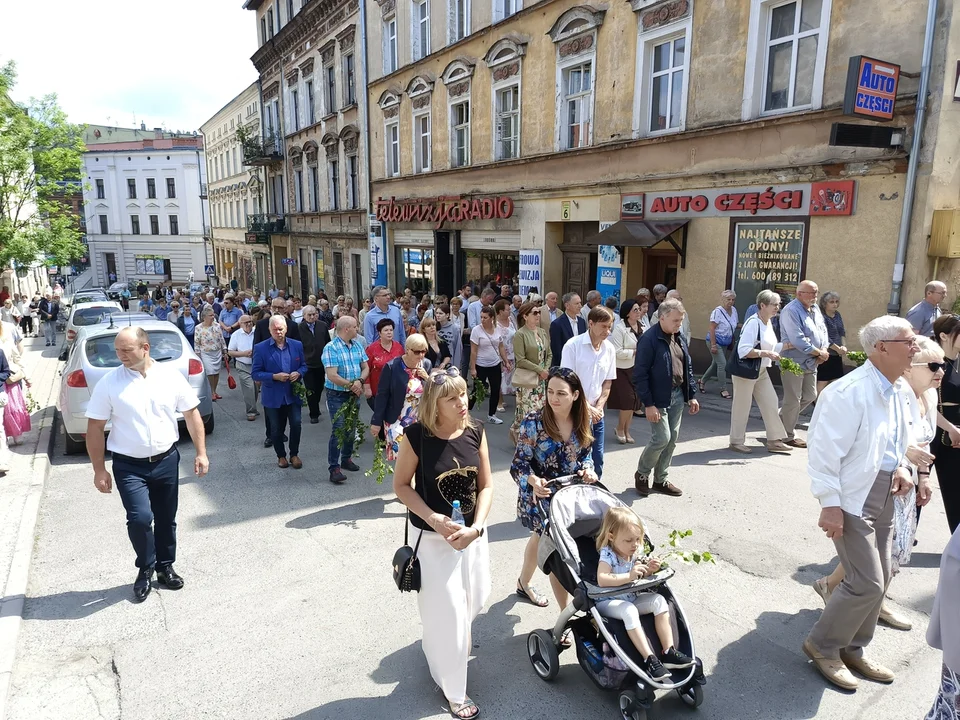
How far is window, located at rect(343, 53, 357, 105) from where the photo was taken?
24269 millimetres

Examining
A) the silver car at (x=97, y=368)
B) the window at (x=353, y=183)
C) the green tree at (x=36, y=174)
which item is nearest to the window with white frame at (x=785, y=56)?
the silver car at (x=97, y=368)

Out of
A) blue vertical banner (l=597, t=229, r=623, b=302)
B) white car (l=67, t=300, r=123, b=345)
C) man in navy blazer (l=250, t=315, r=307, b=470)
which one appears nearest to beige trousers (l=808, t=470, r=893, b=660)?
man in navy blazer (l=250, t=315, r=307, b=470)

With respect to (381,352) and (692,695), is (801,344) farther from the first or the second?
(692,695)

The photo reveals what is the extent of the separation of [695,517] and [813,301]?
3.41 metres

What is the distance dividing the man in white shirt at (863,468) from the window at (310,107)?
1123 inches

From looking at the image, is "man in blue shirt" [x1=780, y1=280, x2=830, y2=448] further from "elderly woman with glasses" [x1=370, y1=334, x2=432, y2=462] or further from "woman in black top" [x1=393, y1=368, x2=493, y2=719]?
"woman in black top" [x1=393, y1=368, x2=493, y2=719]

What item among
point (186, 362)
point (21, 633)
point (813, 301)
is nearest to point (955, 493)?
point (813, 301)

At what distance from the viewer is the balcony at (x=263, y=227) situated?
33.3 meters

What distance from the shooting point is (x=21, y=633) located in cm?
416

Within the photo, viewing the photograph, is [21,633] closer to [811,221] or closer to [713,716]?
[713,716]

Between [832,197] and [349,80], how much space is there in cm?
2005

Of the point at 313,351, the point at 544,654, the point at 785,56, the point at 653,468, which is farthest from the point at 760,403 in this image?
the point at 785,56

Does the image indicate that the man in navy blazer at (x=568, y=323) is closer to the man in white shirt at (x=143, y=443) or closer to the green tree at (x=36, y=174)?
the man in white shirt at (x=143, y=443)

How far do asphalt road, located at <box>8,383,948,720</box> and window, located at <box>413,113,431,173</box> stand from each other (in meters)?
15.8
